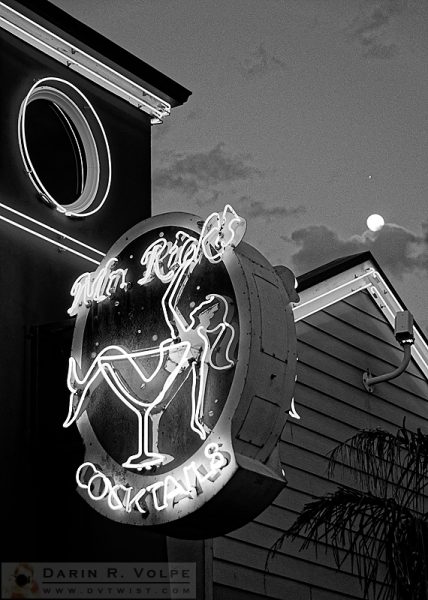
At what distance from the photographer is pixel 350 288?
12695 mm

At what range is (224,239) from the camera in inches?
310

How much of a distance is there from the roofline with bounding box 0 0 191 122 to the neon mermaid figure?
250cm

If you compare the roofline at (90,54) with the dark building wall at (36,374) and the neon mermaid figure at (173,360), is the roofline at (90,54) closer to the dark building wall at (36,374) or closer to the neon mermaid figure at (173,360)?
the dark building wall at (36,374)

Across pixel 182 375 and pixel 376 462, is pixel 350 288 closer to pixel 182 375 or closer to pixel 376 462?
pixel 376 462

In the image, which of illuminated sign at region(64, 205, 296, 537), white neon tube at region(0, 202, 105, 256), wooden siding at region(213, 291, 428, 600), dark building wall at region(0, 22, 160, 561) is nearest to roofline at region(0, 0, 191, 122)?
dark building wall at region(0, 22, 160, 561)

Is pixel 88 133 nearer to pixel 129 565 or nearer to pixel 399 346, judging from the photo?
pixel 129 565

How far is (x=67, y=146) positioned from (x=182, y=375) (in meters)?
2.84

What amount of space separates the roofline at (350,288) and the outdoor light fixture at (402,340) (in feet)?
2.08

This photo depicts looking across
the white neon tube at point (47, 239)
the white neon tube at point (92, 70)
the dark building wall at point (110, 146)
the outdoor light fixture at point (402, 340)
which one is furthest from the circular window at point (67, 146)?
the outdoor light fixture at point (402, 340)

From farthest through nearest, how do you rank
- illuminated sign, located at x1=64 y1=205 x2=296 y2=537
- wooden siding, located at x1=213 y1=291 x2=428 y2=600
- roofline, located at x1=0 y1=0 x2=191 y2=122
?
wooden siding, located at x1=213 y1=291 x2=428 y2=600 → roofline, located at x1=0 y1=0 x2=191 y2=122 → illuminated sign, located at x1=64 y1=205 x2=296 y2=537

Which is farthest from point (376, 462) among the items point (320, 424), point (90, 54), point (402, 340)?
point (90, 54)

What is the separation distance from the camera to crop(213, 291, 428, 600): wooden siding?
34.8ft

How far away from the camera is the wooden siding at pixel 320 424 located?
1061 cm

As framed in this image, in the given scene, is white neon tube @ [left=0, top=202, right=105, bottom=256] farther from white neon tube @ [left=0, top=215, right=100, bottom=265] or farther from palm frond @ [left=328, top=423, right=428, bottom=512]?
palm frond @ [left=328, top=423, right=428, bottom=512]
